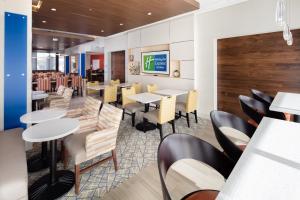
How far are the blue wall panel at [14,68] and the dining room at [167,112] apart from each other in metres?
0.01

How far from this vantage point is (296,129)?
1.22 meters

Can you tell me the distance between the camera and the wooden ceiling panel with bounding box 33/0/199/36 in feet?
12.7

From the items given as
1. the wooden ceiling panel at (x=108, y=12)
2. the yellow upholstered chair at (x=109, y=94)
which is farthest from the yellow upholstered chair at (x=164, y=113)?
the wooden ceiling panel at (x=108, y=12)

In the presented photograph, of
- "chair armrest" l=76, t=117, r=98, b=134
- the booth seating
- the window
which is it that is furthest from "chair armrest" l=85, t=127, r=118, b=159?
the window

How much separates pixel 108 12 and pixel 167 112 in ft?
10.4

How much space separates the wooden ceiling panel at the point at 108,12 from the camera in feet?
12.7

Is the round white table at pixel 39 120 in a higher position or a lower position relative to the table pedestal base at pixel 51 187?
higher

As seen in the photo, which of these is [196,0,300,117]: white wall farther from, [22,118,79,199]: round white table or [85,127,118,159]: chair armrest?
[22,118,79,199]: round white table

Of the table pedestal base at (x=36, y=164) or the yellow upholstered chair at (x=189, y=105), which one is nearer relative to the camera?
the table pedestal base at (x=36, y=164)

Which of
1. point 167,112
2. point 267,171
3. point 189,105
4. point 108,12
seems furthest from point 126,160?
point 108,12

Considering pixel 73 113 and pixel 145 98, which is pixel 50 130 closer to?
pixel 73 113

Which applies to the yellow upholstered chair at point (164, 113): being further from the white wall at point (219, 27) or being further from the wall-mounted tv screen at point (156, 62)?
the wall-mounted tv screen at point (156, 62)

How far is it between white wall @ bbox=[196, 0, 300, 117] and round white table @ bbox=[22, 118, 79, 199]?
3418mm

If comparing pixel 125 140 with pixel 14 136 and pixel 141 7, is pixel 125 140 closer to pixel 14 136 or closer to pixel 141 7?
pixel 14 136
